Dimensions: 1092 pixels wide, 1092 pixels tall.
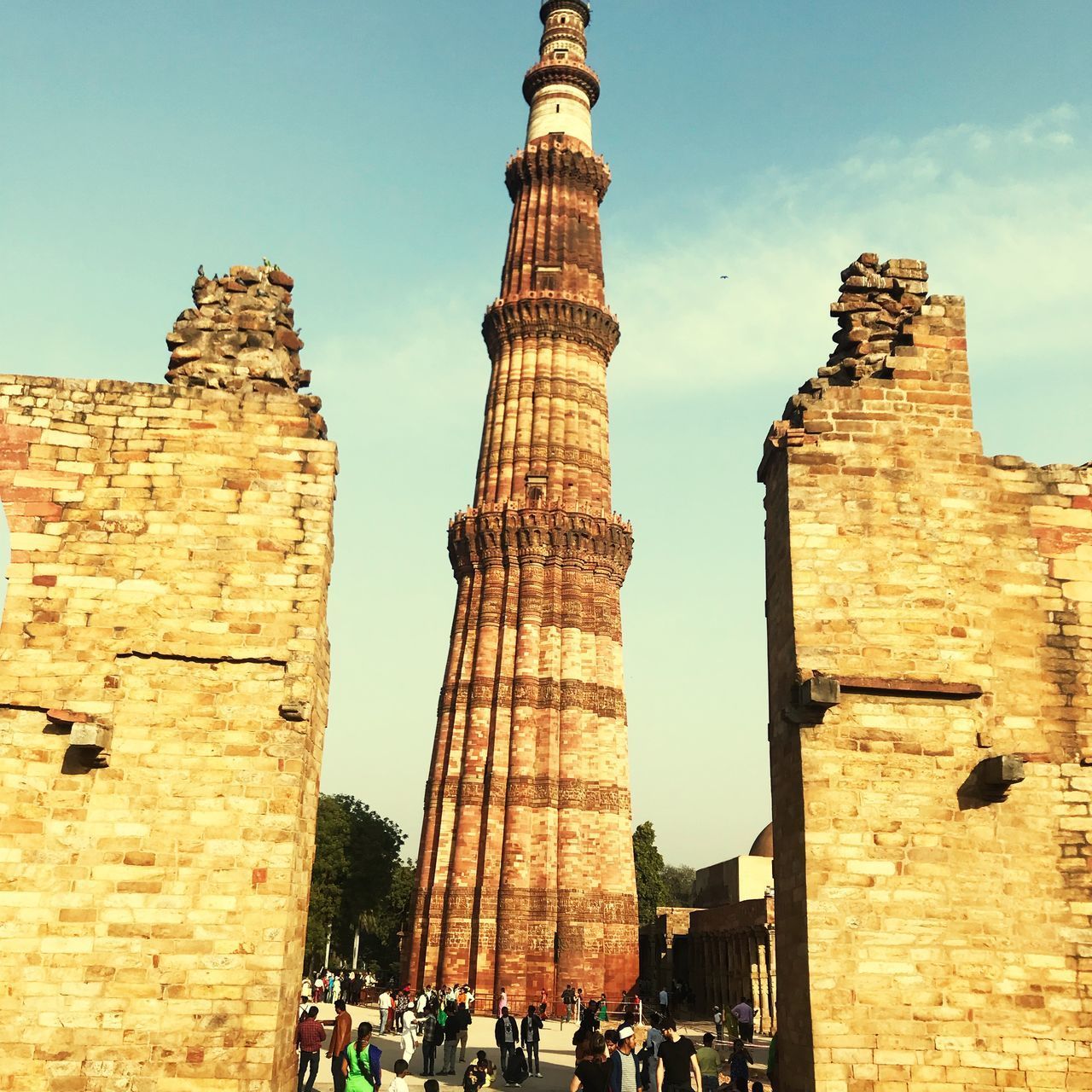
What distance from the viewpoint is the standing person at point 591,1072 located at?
7.11m

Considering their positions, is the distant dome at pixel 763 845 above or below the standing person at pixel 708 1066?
above

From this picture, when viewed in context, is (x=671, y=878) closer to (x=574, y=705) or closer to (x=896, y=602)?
(x=574, y=705)

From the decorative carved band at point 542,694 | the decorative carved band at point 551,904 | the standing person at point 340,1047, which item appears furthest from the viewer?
the decorative carved band at point 542,694

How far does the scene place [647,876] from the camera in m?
42.7

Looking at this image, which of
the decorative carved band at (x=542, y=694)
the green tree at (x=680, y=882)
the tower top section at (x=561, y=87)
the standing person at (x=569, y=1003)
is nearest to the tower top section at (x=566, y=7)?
the tower top section at (x=561, y=87)

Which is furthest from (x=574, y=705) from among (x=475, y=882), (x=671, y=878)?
(x=671, y=878)

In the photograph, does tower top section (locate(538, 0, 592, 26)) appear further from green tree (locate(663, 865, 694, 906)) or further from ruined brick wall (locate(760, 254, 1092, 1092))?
green tree (locate(663, 865, 694, 906))

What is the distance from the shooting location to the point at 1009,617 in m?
8.34

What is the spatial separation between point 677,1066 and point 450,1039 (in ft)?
25.4

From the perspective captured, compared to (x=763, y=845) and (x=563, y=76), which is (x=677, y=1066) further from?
(x=563, y=76)

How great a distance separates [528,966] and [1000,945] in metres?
17.7

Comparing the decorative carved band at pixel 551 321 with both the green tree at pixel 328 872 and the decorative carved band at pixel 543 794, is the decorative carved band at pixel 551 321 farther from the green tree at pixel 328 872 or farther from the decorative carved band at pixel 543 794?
the green tree at pixel 328 872

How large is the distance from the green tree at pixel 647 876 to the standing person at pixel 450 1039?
26573mm

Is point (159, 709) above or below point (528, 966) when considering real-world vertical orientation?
above
